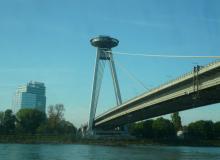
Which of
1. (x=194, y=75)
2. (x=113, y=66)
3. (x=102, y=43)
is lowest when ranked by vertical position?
(x=194, y=75)

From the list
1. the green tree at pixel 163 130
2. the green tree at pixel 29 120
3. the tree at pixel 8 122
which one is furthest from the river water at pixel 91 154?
the green tree at pixel 29 120

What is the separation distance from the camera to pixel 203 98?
49375 mm

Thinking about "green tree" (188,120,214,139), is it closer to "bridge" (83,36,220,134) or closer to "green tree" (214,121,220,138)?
"green tree" (214,121,220,138)

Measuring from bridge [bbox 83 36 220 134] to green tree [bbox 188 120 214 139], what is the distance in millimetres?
29698

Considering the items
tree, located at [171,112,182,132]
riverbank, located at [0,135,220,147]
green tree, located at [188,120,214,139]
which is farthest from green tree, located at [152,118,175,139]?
riverbank, located at [0,135,220,147]

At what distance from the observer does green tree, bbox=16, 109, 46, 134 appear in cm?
11419

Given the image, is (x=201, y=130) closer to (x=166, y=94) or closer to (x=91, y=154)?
(x=166, y=94)

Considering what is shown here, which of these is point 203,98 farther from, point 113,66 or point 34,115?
point 34,115

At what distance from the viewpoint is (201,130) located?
365 feet

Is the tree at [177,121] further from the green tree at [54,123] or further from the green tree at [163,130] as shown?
the green tree at [54,123]

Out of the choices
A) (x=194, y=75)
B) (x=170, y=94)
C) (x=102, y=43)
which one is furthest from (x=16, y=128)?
(x=194, y=75)

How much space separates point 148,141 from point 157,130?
10.1m

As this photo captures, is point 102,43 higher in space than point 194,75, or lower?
higher

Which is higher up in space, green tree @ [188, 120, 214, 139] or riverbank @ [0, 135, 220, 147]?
green tree @ [188, 120, 214, 139]
